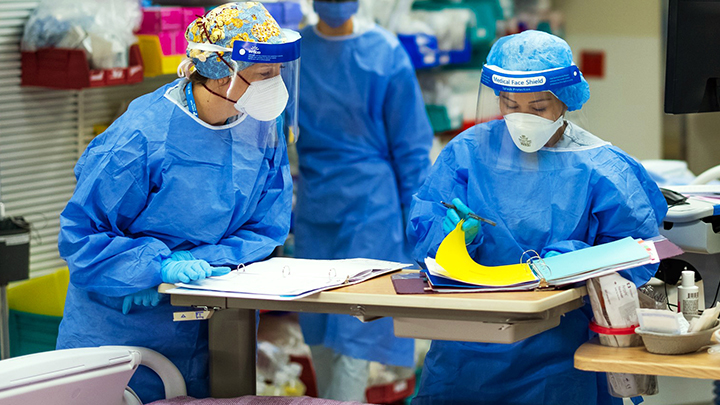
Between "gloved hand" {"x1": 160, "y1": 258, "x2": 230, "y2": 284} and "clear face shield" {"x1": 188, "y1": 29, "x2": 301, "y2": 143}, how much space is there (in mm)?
461

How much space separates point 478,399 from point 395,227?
165 centimetres

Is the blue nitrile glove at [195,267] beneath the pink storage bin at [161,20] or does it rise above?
beneath

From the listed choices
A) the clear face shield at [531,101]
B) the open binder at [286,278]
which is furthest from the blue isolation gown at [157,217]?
the clear face shield at [531,101]

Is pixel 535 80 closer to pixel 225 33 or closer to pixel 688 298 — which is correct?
pixel 688 298

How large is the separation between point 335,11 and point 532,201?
1839 millimetres

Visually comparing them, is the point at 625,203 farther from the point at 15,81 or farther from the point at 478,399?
the point at 15,81

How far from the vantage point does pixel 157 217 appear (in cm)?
251

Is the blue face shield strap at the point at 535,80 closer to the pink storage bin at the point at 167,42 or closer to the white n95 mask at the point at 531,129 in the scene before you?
the white n95 mask at the point at 531,129

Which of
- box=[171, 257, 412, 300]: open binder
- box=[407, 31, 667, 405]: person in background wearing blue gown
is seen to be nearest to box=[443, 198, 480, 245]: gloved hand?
box=[407, 31, 667, 405]: person in background wearing blue gown

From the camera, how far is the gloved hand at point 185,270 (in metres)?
2.37

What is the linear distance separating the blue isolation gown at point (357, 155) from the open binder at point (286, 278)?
1531mm

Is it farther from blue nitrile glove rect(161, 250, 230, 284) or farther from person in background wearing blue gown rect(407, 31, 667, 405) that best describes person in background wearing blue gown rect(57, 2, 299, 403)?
person in background wearing blue gown rect(407, 31, 667, 405)

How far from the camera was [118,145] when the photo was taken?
2469mm

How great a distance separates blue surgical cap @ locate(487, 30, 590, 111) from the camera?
2.42m
